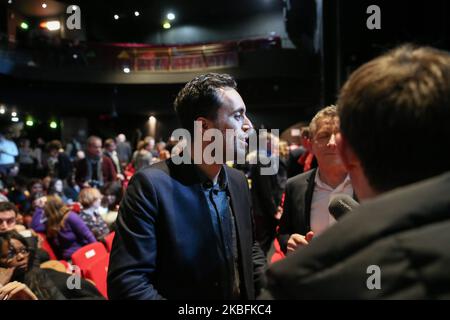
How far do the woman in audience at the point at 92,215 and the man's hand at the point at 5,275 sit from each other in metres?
1.64

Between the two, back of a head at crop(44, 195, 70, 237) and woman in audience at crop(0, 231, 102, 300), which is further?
back of a head at crop(44, 195, 70, 237)

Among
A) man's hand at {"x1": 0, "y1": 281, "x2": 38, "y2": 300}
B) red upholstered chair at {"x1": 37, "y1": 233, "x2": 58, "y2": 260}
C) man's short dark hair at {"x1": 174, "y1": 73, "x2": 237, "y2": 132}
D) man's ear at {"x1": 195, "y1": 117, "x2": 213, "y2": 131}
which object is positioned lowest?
red upholstered chair at {"x1": 37, "y1": 233, "x2": 58, "y2": 260}

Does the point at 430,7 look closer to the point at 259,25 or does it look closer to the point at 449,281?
the point at 449,281

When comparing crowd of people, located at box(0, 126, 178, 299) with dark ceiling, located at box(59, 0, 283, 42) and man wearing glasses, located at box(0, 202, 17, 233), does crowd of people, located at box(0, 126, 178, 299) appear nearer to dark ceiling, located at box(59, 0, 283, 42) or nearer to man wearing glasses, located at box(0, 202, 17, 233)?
man wearing glasses, located at box(0, 202, 17, 233)

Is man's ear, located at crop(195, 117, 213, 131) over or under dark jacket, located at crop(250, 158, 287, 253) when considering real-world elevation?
over

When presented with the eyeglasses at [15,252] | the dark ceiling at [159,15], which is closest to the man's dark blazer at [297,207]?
the eyeglasses at [15,252]

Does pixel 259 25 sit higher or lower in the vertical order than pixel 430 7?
higher

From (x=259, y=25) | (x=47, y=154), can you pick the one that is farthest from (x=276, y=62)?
(x=47, y=154)

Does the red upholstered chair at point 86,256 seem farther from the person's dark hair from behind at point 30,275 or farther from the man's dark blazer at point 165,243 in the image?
the man's dark blazer at point 165,243

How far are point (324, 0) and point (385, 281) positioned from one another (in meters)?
5.69

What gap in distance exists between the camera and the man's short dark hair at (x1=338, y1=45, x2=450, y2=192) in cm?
61

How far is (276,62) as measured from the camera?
1383cm

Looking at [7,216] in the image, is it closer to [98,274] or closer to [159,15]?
[98,274]

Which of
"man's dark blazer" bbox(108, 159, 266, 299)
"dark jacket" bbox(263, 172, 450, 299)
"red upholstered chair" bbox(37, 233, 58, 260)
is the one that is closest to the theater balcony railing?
"red upholstered chair" bbox(37, 233, 58, 260)
